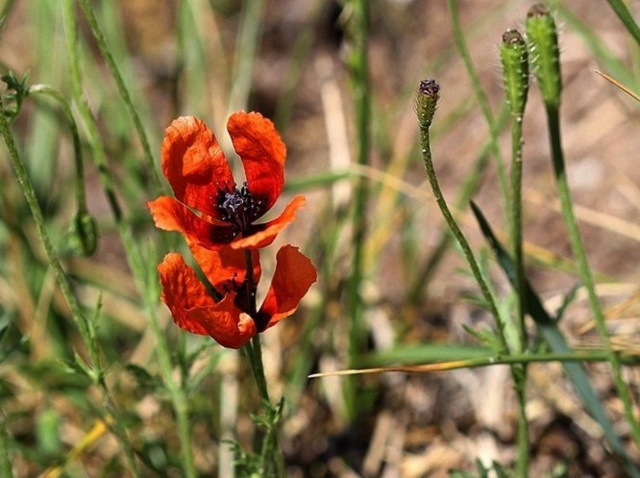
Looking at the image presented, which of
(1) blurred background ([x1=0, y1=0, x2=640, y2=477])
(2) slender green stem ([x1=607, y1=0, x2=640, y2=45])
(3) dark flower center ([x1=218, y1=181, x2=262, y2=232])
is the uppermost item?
(2) slender green stem ([x1=607, y1=0, x2=640, y2=45])

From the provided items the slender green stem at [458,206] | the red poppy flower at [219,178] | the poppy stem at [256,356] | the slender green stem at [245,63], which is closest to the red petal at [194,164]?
the red poppy flower at [219,178]

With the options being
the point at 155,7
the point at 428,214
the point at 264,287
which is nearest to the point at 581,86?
the point at 428,214

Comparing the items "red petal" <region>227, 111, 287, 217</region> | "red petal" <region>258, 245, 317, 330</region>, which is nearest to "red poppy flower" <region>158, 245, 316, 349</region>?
"red petal" <region>258, 245, 317, 330</region>

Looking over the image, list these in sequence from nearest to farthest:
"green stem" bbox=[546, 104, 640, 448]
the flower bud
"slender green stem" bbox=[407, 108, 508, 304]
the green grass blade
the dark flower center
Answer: the dark flower center
"green stem" bbox=[546, 104, 640, 448]
the green grass blade
the flower bud
"slender green stem" bbox=[407, 108, 508, 304]

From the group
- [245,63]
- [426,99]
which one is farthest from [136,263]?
[245,63]

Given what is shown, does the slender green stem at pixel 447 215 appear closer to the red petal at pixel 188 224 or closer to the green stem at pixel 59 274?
the red petal at pixel 188 224

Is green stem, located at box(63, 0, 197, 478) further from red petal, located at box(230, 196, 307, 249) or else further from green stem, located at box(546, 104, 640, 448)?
green stem, located at box(546, 104, 640, 448)
